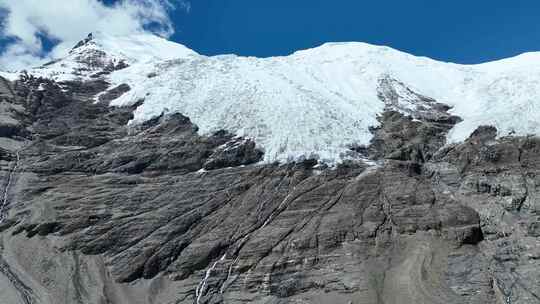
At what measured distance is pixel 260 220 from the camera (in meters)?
58.8

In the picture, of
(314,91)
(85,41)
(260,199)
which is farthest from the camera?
(85,41)

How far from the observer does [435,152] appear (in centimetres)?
6594

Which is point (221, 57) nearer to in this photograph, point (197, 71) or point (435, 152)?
point (197, 71)

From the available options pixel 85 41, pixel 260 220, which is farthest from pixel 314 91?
pixel 85 41

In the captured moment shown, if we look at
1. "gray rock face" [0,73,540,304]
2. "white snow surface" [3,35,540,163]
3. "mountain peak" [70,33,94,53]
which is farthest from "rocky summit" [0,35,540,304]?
"mountain peak" [70,33,94,53]

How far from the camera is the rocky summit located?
51.4 m

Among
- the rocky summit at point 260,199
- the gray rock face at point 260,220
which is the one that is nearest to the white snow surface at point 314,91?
the rocky summit at point 260,199

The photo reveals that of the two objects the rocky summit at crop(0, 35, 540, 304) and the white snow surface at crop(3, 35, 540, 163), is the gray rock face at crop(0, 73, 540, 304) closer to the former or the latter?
the rocky summit at crop(0, 35, 540, 304)

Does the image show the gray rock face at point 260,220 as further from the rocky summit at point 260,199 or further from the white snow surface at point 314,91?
the white snow surface at point 314,91

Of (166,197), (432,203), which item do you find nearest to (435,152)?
(432,203)

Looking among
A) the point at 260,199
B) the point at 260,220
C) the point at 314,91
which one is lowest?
the point at 260,220

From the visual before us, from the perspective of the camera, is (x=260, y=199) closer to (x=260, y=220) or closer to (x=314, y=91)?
(x=260, y=220)

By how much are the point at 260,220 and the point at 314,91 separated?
27942mm

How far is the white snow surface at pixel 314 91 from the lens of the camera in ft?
223
